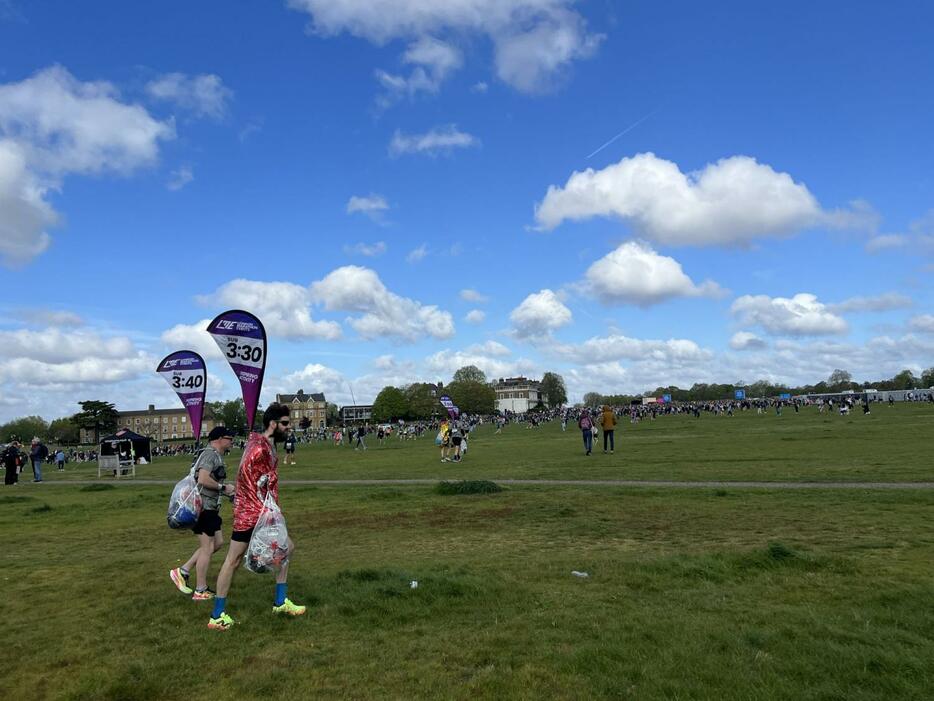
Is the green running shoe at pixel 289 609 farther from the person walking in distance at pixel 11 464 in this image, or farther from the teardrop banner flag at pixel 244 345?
the person walking in distance at pixel 11 464

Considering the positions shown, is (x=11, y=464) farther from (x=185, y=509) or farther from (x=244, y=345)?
(x=185, y=509)

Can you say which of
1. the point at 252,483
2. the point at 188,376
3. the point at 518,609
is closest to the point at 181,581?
the point at 252,483

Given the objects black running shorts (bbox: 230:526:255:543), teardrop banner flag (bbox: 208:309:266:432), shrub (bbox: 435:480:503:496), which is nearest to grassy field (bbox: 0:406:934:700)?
black running shorts (bbox: 230:526:255:543)

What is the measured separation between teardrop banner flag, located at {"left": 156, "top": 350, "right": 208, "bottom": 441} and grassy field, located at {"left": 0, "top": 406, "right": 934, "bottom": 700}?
2567mm

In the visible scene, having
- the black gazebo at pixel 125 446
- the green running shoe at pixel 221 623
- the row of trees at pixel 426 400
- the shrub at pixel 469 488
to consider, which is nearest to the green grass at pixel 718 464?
the shrub at pixel 469 488

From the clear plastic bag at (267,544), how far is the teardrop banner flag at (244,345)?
1905 millimetres

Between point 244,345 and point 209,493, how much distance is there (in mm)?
1793

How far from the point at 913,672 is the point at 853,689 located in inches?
20.9

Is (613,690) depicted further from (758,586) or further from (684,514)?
(684,514)

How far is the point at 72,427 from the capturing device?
16112 centimetres

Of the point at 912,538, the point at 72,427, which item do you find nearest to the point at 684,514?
the point at 912,538

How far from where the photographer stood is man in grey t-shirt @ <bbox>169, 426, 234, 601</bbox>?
6.86 meters

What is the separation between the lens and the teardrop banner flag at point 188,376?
13.7 m

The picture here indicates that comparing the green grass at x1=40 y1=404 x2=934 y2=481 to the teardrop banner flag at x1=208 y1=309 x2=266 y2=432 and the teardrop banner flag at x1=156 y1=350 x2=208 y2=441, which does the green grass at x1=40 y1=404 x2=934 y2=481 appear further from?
the teardrop banner flag at x1=208 y1=309 x2=266 y2=432
